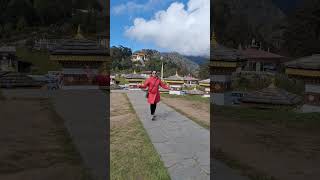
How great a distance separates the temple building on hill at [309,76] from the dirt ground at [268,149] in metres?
2.48

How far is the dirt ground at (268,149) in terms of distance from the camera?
18.5ft

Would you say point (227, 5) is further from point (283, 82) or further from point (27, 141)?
point (27, 141)

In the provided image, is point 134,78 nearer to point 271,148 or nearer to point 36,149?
point 271,148

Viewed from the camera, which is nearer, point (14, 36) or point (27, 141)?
point (27, 141)

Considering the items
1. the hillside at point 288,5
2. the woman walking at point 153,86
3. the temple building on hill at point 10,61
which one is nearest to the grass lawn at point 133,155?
the woman walking at point 153,86

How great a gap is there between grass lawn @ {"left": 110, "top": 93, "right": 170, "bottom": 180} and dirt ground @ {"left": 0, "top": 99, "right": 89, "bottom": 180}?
0.53 m

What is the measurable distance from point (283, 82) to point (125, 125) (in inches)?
408

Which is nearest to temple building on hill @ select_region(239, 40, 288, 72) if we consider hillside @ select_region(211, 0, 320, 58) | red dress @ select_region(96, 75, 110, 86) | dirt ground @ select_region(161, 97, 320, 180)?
hillside @ select_region(211, 0, 320, 58)

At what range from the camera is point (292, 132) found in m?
9.86

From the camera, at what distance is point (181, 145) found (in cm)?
644

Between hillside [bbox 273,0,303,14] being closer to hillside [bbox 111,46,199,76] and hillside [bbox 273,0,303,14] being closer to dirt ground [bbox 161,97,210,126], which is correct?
Answer: hillside [bbox 111,46,199,76]

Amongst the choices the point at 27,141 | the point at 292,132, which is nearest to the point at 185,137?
the point at 27,141

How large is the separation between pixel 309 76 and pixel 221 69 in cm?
339

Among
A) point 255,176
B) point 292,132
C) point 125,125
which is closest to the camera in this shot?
point 255,176
